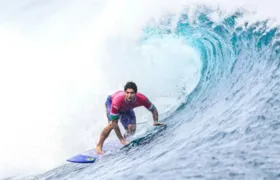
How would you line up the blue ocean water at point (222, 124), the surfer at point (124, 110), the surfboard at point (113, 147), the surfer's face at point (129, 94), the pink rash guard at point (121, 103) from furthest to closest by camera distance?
the surfboard at point (113, 147)
the pink rash guard at point (121, 103)
the surfer at point (124, 110)
the surfer's face at point (129, 94)
the blue ocean water at point (222, 124)

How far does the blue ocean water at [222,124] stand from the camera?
3.65 meters

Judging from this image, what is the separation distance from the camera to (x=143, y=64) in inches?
353

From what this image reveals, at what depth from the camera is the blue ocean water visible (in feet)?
12.0

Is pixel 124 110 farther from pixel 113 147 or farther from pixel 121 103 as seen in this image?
pixel 113 147

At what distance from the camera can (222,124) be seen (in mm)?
4594

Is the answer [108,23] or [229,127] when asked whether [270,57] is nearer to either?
[229,127]

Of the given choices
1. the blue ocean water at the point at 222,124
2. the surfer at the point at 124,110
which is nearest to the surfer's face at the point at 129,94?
the surfer at the point at 124,110

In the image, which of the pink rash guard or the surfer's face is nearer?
the surfer's face

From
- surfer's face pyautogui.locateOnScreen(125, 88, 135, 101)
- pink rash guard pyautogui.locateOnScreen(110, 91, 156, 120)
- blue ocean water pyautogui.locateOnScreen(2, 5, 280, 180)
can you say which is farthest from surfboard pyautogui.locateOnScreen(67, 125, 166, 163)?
surfer's face pyautogui.locateOnScreen(125, 88, 135, 101)

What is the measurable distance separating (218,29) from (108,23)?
3568 millimetres

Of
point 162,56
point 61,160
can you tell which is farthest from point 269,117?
point 162,56

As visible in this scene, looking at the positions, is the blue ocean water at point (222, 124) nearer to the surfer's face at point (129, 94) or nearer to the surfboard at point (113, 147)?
the surfboard at point (113, 147)

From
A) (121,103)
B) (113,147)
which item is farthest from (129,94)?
(113,147)

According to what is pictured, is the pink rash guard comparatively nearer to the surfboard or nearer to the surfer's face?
the surfer's face
